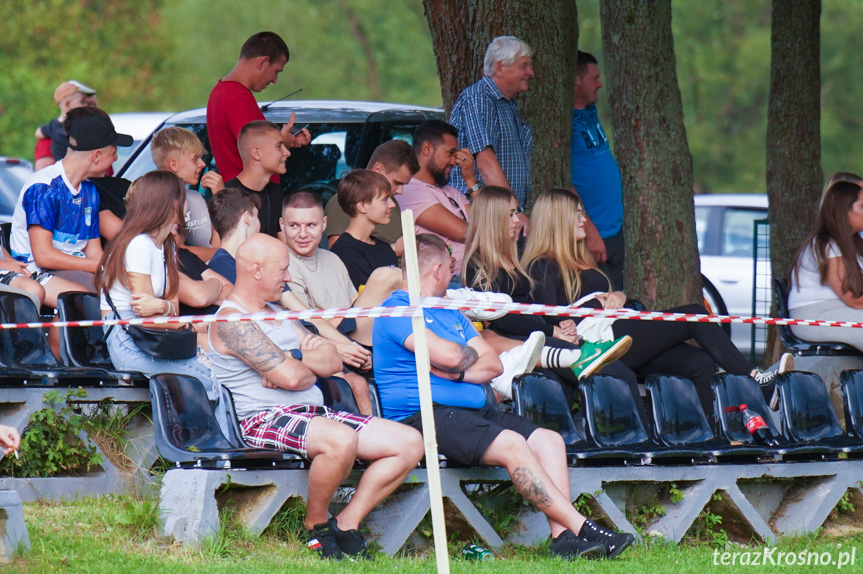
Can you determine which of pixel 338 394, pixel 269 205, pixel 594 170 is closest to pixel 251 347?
pixel 338 394

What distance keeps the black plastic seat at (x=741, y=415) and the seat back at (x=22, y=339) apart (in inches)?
134

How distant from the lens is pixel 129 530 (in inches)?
202

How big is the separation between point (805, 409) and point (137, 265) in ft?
11.8

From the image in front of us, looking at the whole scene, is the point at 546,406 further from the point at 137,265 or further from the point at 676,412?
the point at 137,265

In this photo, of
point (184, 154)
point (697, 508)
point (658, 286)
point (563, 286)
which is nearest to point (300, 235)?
point (184, 154)

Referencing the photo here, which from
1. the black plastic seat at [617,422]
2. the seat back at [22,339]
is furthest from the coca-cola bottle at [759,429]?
the seat back at [22,339]

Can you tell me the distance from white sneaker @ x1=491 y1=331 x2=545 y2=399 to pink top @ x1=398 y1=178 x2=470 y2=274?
1516 millimetres

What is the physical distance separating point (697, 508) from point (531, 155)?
135 inches

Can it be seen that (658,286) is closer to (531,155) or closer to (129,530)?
(531,155)

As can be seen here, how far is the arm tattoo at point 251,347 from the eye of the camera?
5.43m

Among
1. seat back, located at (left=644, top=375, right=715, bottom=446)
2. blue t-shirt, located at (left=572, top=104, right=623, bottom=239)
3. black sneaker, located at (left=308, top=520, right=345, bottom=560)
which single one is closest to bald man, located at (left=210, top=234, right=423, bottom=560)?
black sneaker, located at (left=308, top=520, right=345, bottom=560)

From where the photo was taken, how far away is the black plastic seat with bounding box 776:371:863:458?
654 centimetres

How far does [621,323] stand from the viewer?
7.13m

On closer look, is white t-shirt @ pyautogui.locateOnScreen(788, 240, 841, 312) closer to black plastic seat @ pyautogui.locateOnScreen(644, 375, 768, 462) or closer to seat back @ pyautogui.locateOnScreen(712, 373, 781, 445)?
seat back @ pyautogui.locateOnScreen(712, 373, 781, 445)
